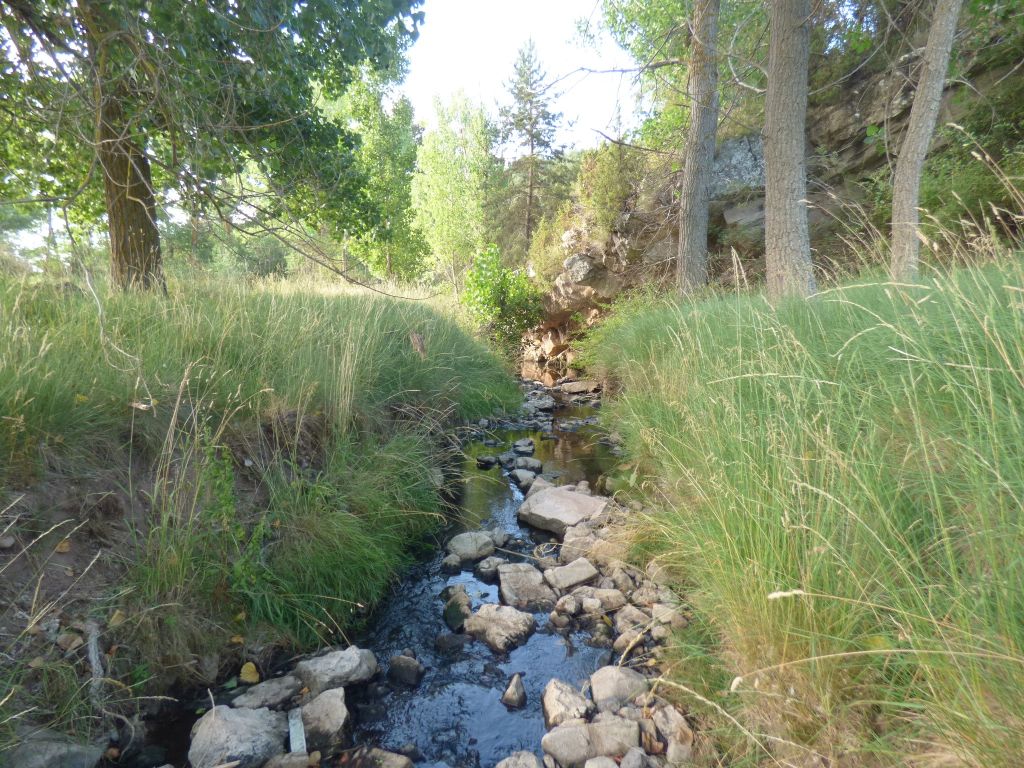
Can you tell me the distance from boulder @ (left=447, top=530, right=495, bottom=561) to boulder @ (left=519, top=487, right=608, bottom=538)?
0.51m

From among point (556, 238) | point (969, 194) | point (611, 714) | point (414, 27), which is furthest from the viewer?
point (556, 238)

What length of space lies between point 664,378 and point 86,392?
13.1 ft

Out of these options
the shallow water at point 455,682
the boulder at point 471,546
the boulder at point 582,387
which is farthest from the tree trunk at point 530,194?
the shallow water at point 455,682

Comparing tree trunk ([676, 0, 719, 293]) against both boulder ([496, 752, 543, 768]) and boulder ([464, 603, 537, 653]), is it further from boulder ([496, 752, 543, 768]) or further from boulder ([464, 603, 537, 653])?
boulder ([496, 752, 543, 768])

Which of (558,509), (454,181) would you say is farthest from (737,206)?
(454,181)

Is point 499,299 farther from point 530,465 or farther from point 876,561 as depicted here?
point 876,561

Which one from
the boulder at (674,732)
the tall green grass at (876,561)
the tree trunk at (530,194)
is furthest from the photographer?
the tree trunk at (530,194)

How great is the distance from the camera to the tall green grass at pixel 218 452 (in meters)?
2.54

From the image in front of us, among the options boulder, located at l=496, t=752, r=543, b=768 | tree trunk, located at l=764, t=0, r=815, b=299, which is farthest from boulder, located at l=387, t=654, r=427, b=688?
tree trunk, located at l=764, t=0, r=815, b=299

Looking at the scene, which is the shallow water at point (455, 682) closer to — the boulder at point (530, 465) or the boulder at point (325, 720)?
the boulder at point (325, 720)

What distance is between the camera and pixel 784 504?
5.94 ft

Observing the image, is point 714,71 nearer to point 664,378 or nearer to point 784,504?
point 664,378

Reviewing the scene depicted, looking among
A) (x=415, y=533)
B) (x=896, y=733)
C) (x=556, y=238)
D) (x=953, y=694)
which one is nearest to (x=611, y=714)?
(x=896, y=733)

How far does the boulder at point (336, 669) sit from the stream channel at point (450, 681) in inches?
2.6
